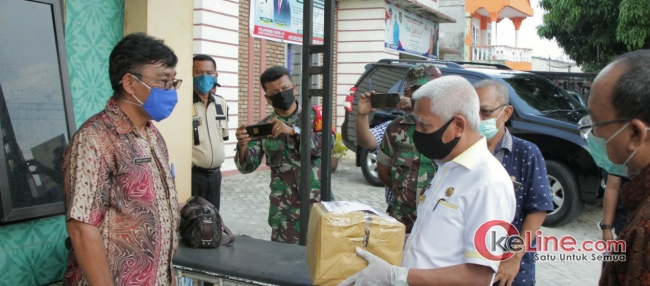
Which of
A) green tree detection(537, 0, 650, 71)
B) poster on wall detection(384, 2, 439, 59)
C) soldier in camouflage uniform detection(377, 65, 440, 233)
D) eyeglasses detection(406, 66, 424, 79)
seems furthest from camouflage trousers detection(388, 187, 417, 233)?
poster on wall detection(384, 2, 439, 59)

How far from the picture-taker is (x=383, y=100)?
→ 13.2 ft

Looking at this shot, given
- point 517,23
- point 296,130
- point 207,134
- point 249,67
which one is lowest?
point 207,134

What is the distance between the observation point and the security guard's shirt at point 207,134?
5.32 metres

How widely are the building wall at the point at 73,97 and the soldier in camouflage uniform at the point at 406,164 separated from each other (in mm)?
2010

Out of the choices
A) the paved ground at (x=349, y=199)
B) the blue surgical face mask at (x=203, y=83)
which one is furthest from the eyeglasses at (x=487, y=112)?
the paved ground at (x=349, y=199)

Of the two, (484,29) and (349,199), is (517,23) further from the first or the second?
(349,199)

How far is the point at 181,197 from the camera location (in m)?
5.15

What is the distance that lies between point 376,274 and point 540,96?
7.21 m

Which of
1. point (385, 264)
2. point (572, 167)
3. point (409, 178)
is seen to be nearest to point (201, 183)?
point (409, 178)

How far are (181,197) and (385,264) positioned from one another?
125 inches

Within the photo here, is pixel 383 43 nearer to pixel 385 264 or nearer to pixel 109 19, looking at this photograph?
pixel 109 19

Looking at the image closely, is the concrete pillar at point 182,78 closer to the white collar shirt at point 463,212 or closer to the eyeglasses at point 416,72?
the eyeglasses at point 416,72

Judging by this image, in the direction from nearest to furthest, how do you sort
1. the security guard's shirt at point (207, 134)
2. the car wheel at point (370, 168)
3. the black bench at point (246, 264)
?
the black bench at point (246, 264)
the security guard's shirt at point (207, 134)
the car wheel at point (370, 168)

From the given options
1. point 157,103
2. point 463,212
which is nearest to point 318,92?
point 157,103
